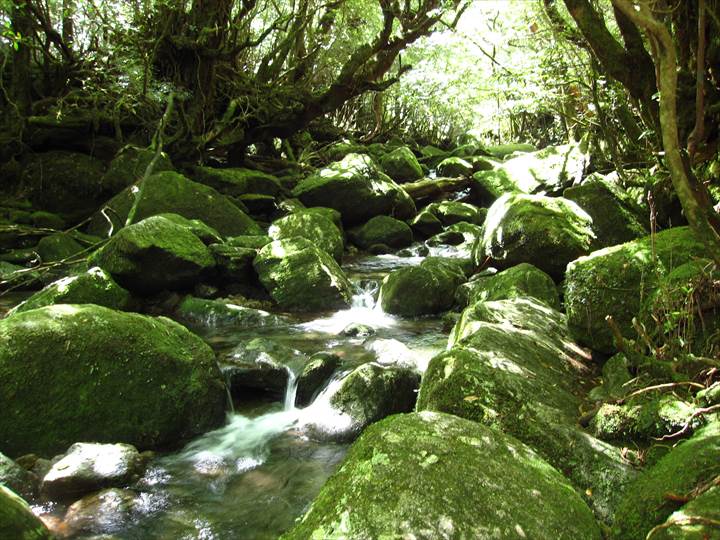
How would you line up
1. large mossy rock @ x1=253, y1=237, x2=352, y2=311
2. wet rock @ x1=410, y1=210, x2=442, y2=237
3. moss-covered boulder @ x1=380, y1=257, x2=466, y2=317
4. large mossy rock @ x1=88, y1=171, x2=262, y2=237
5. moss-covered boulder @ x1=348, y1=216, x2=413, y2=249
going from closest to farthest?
moss-covered boulder @ x1=380, y1=257, x2=466, y2=317, large mossy rock @ x1=253, y1=237, x2=352, y2=311, large mossy rock @ x1=88, y1=171, x2=262, y2=237, moss-covered boulder @ x1=348, y1=216, x2=413, y2=249, wet rock @ x1=410, y1=210, x2=442, y2=237

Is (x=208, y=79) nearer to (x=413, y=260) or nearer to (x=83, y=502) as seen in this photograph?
(x=413, y=260)

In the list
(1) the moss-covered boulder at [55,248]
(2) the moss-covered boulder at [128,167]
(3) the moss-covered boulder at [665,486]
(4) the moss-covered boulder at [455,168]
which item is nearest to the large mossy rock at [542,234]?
(3) the moss-covered boulder at [665,486]

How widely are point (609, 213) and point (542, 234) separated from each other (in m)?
1.38

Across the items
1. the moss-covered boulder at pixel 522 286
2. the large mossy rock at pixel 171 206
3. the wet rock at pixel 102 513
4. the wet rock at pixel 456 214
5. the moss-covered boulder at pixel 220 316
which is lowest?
the wet rock at pixel 102 513

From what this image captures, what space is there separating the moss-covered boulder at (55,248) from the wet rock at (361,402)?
265 inches

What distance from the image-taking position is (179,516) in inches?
144

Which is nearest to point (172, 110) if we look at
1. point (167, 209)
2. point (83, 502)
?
point (167, 209)

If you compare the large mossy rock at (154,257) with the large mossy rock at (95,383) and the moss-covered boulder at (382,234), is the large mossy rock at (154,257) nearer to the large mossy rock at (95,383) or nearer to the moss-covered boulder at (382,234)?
the large mossy rock at (95,383)

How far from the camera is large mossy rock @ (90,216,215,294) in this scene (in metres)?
7.82

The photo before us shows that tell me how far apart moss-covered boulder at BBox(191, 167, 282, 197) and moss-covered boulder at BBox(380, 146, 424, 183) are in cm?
542

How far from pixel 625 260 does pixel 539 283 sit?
256 cm

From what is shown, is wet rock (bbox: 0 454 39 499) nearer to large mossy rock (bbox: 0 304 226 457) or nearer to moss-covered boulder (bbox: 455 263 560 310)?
large mossy rock (bbox: 0 304 226 457)

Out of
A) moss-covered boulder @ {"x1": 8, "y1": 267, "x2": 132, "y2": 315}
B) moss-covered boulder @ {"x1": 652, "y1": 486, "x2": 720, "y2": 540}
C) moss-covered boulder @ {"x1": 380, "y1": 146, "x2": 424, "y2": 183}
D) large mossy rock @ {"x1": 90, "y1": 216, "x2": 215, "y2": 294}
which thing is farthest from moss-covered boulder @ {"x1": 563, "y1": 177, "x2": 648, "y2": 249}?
moss-covered boulder @ {"x1": 380, "y1": 146, "x2": 424, "y2": 183}

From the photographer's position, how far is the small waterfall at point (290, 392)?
5.51 m
